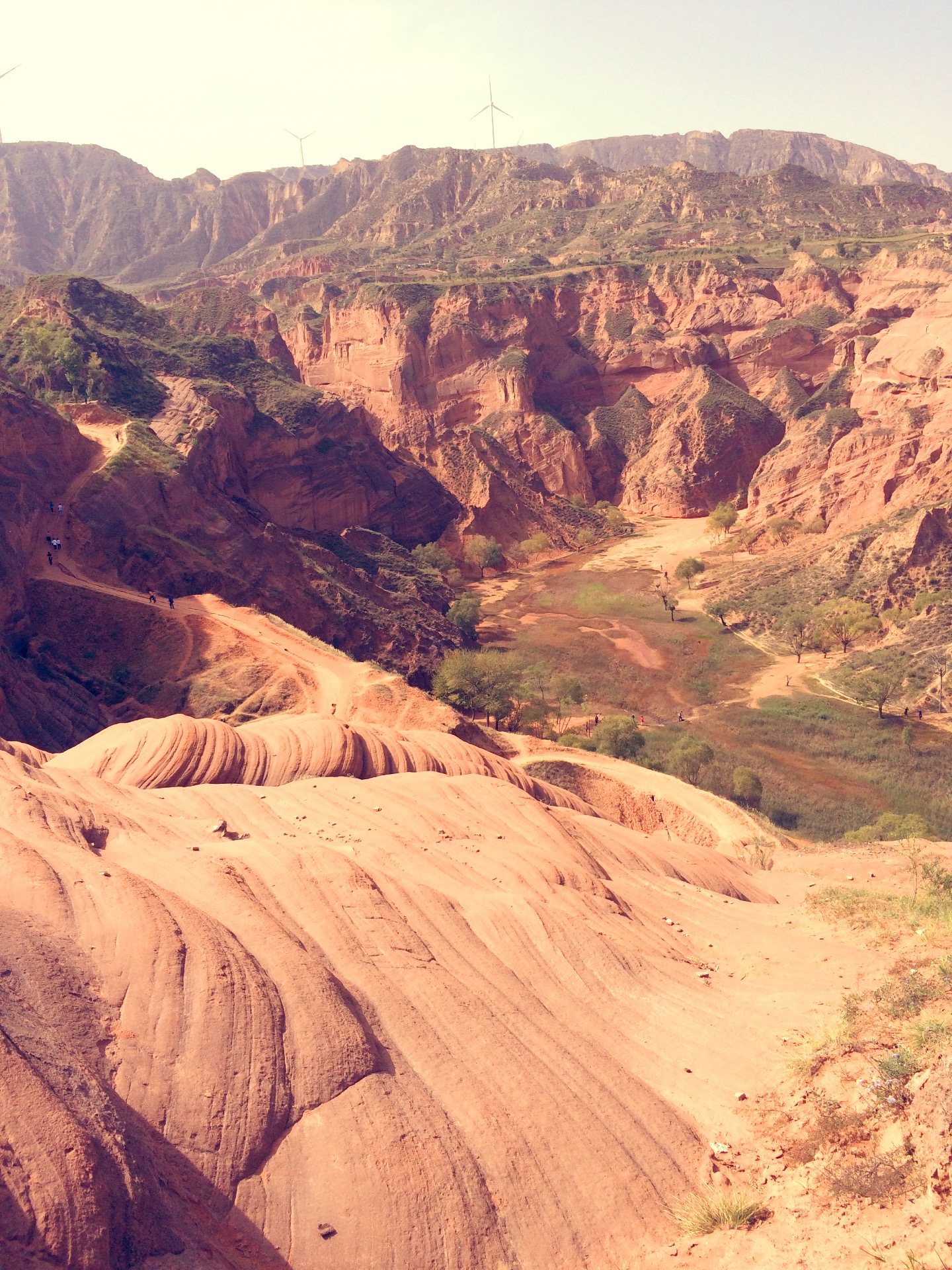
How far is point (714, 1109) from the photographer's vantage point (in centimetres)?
1016

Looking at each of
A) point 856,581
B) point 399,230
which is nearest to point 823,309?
point 856,581

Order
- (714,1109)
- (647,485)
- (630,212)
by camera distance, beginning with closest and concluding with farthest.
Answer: (714,1109)
(647,485)
(630,212)

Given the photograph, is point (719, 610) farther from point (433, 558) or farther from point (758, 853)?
point (758, 853)

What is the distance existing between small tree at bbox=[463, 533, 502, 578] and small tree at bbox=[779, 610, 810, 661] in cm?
2740

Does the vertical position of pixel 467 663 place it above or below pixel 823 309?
below

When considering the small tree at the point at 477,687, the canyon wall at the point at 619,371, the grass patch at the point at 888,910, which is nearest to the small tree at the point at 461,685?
the small tree at the point at 477,687

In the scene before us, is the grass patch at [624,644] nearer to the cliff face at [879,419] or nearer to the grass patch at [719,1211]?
the cliff face at [879,419]

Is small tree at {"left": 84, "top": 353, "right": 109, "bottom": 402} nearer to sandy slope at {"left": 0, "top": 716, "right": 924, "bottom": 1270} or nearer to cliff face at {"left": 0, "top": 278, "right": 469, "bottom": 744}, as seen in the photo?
cliff face at {"left": 0, "top": 278, "right": 469, "bottom": 744}

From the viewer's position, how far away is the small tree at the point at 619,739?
3781 centimetres

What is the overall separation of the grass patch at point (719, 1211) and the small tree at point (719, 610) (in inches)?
1953

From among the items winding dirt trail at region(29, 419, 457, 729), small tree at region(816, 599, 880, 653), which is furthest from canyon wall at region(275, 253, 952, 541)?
winding dirt trail at region(29, 419, 457, 729)

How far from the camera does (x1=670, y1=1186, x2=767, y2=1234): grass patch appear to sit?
8.37m

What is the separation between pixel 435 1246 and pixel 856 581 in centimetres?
5150

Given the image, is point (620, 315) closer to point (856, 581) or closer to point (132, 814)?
point (856, 581)
